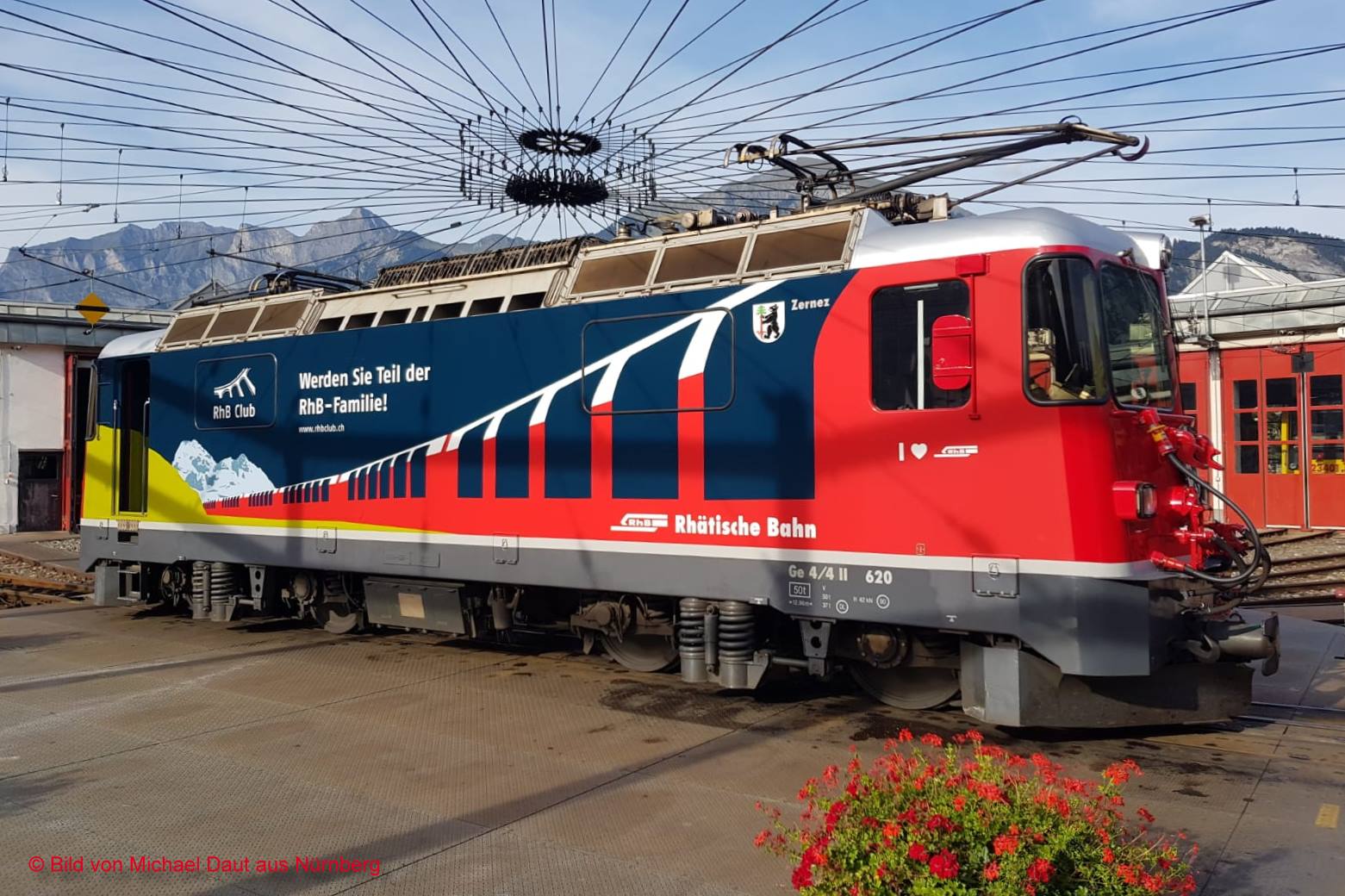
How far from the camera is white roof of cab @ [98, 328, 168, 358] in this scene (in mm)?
14039

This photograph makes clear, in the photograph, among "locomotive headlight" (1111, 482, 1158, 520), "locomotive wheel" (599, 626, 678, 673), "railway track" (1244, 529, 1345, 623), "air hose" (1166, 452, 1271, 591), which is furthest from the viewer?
"railway track" (1244, 529, 1345, 623)

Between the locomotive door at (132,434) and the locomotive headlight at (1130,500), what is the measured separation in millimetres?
12613

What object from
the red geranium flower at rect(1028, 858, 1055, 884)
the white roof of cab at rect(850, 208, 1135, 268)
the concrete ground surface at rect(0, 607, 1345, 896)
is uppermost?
the white roof of cab at rect(850, 208, 1135, 268)

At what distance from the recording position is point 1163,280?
8.40 metres

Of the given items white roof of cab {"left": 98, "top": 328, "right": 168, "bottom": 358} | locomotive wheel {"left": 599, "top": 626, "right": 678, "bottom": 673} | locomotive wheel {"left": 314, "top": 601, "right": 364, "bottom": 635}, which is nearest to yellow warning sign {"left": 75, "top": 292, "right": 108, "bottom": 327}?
white roof of cab {"left": 98, "top": 328, "right": 168, "bottom": 358}

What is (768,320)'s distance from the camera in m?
8.17

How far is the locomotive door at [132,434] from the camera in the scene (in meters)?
14.2

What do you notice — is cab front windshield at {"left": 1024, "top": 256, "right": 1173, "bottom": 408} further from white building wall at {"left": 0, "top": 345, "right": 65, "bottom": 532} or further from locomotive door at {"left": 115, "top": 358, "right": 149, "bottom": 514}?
white building wall at {"left": 0, "top": 345, "right": 65, "bottom": 532}

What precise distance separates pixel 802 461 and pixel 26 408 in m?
29.4

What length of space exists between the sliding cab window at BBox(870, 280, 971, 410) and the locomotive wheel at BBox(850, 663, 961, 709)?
2149 mm

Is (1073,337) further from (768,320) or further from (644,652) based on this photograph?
(644,652)

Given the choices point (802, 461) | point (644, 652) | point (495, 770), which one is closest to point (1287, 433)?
point (644, 652)

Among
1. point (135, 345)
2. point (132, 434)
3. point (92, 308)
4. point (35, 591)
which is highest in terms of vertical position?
point (92, 308)

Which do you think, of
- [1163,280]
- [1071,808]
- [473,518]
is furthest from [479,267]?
[1071,808]
